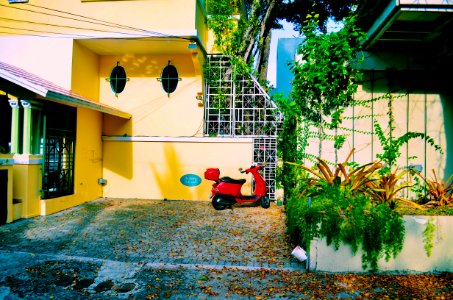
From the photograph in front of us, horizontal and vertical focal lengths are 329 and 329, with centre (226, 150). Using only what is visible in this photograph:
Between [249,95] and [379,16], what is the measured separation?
15.0 ft

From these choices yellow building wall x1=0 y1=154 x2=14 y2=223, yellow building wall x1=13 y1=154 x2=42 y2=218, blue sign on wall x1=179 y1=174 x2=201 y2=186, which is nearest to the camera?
yellow building wall x1=0 y1=154 x2=14 y2=223

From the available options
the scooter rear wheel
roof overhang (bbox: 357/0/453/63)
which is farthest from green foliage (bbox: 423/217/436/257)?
the scooter rear wheel

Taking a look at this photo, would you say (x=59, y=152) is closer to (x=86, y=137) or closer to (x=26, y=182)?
(x=86, y=137)

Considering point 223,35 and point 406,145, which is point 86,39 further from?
point 406,145

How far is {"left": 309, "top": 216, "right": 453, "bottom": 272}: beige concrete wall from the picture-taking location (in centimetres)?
456

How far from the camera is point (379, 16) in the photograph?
6629mm

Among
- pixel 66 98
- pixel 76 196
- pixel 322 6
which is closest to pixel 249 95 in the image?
pixel 66 98

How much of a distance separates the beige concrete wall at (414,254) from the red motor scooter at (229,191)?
4.30m

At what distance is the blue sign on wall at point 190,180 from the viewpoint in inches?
403

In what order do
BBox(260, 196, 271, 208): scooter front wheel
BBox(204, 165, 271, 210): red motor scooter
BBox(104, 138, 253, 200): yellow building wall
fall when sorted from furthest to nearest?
BBox(104, 138, 253, 200): yellow building wall
BBox(260, 196, 271, 208): scooter front wheel
BBox(204, 165, 271, 210): red motor scooter

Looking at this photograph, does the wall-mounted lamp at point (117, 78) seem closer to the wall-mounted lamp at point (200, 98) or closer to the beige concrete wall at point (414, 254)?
the wall-mounted lamp at point (200, 98)

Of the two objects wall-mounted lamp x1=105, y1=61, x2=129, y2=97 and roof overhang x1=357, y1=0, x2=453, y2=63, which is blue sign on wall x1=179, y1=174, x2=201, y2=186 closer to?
wall-mounted lamp x1=105, y1=61, x2=129, y2=97

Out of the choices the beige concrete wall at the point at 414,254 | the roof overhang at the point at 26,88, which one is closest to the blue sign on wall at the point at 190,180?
the roof overhang at the point at 26,88

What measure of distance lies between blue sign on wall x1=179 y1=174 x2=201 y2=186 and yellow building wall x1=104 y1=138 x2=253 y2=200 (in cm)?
9
